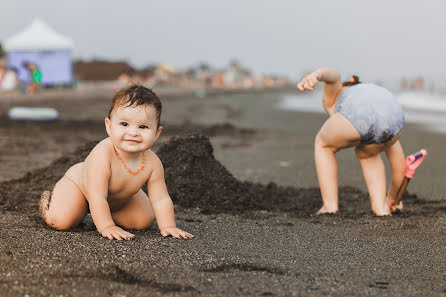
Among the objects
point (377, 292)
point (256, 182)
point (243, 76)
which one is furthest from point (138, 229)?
point (243, 76)

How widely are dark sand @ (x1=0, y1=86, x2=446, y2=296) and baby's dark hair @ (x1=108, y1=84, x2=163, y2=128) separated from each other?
736 mm

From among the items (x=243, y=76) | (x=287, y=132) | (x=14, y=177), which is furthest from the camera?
(x=243, y=76)

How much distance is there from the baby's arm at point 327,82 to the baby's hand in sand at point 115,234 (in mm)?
1572

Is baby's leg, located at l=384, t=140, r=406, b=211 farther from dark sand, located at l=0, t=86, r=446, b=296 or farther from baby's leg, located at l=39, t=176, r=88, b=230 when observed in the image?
baby's leg, located at l=39, t=176, r=88, b=230

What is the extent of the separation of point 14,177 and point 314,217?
3139 millimetres

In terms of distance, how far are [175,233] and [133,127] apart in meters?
0.65

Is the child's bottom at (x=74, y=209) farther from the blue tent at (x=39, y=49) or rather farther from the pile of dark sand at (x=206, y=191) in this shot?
the blue tent at (x=39, y=49)

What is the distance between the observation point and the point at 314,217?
3988mm

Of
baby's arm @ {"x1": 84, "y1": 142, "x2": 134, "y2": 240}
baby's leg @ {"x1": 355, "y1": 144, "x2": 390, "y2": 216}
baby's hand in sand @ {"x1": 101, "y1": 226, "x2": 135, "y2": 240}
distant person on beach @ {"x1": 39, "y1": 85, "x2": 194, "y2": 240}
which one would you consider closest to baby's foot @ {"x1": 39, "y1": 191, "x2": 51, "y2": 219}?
distant person on beach @ {"x1": 39, "y1": 85, "x2": 194, "y2": 240}

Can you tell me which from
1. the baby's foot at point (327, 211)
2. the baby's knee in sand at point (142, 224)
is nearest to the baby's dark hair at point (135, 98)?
the baby's knee in sand at point (142, 224)

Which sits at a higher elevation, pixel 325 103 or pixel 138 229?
pixel 325 103

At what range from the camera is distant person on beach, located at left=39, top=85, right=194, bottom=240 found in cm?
301

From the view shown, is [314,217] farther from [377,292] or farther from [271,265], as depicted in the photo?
[377,292]

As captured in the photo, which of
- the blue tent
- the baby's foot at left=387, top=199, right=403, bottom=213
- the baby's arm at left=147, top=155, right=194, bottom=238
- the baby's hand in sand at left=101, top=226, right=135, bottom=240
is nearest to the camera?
the baby's hand in sand at left=101, top=226, right=135, bottom=240
